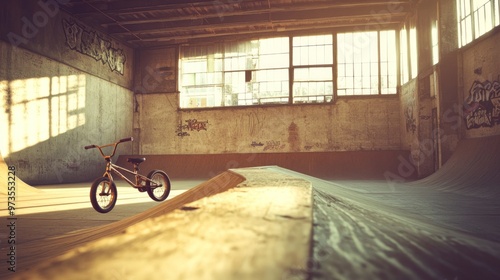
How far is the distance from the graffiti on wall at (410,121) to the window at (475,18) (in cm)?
274

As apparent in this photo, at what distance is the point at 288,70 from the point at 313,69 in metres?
0.96

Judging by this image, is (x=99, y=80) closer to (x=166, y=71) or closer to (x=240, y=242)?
(x=166, y=71)

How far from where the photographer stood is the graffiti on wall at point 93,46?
32.0 feet

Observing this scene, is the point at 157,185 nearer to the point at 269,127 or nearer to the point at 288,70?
the point at 269,127

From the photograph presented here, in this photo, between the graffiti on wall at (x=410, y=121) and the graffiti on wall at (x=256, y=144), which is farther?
the graffiti on wall at (x=256, y=144)

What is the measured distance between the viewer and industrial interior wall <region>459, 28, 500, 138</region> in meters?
6.00

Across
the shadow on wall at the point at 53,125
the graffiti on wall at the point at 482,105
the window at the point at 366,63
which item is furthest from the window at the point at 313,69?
the shadow on wall at the point at 53,125

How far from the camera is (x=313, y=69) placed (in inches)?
464

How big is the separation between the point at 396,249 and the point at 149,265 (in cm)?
55

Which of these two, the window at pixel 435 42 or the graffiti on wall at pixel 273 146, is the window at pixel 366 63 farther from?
the graffiti on wall at pixel 273 146

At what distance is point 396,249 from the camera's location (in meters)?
0.72

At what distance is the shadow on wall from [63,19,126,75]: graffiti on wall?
88 centimetres

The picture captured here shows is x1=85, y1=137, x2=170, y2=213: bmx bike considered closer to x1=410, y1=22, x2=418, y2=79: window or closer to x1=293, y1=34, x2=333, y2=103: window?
x1=293, y1=34, x2=333, y2=103: window

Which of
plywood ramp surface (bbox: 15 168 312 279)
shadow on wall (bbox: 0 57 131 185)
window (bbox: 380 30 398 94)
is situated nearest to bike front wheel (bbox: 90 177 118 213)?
plywood ramp surface (bbox: 15 168 312 279)
